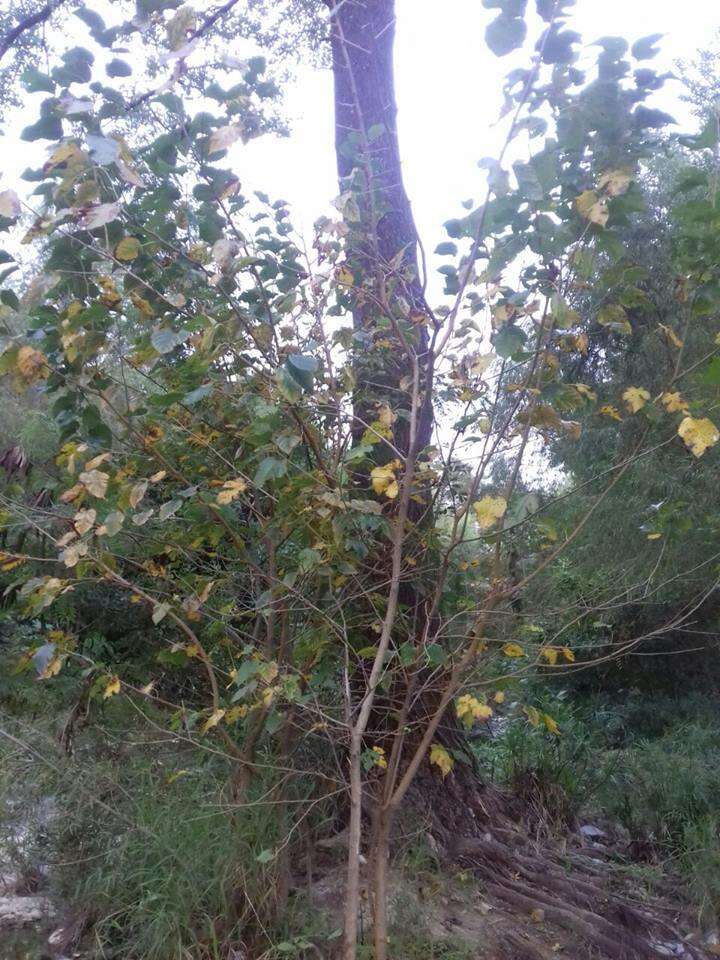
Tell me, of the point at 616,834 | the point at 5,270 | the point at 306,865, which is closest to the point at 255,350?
the point at 5,270

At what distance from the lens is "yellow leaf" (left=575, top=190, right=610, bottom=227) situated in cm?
290

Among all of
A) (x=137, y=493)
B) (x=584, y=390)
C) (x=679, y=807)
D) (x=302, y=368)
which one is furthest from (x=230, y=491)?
(x=679, y=807)

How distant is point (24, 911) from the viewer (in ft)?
12.9

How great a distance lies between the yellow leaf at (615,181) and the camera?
287 centimetres

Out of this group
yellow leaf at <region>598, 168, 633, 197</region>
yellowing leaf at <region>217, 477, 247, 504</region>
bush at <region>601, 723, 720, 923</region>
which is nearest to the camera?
yellow leaf at <region>598, 168, 633, 197</region>

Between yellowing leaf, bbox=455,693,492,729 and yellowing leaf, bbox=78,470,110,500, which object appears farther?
yellowing leaf, bbox=78,470,110,500

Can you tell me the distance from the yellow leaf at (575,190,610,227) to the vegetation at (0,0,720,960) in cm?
2

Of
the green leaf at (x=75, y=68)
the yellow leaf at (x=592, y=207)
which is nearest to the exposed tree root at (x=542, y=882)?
the yellow leaf at (x=592, y=207)

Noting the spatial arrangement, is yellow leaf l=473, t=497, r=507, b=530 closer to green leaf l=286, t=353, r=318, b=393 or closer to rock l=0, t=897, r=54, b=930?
green leaf l=286, t=353, r=318, b=393

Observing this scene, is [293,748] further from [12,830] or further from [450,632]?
[12,830]

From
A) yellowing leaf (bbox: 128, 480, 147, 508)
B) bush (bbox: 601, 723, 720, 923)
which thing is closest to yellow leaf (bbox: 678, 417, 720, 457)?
yellowing leaf (bbox: 128, 480, 147, 508)

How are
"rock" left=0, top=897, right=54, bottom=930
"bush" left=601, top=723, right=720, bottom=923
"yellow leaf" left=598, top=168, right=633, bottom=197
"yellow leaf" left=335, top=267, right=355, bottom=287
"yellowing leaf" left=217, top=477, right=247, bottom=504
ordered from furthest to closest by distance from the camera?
"bush" left=601, top=723, right=720, bottom=923 → "rock" left=0, top=897, right=54, bottom=930 → "yellow leaf" left=335, top=267, right=355, bottom=287 → "yellowing leaf" left=217, top=477, right=247, bottom=504 → "yellow leaf" left=598, top=168, right=633, bottom=197

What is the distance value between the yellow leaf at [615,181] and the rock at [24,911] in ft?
11.0

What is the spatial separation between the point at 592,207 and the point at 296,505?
135cm
